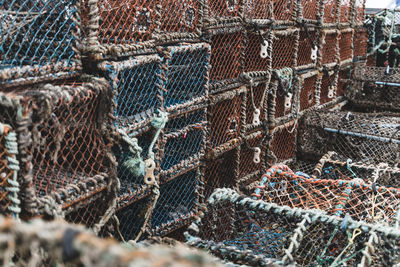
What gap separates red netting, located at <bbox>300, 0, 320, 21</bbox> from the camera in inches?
162

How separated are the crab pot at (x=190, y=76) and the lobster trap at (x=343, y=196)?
2.36ft

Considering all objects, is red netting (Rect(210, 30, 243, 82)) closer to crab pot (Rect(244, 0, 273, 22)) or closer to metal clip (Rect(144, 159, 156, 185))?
crab pot (Rect(244, 0, 273, 22))

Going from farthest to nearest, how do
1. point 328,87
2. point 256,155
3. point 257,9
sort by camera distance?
point 328,87 → point 256,155 → point 257,9

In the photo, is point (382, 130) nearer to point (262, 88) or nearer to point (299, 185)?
point (262, 88)

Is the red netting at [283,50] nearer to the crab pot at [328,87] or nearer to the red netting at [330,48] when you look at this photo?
the red netting at [330,48]

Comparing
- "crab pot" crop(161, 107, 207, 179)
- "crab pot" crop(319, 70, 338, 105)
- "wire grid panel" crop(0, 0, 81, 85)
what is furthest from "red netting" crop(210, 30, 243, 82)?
"crab pot" crop(319, 70, 338, 105)

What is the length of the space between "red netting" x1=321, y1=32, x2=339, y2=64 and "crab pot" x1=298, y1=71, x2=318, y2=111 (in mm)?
274

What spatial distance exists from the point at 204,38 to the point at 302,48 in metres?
1.76

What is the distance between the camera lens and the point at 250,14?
3428 mm

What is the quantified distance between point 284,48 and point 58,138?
2.70 metres

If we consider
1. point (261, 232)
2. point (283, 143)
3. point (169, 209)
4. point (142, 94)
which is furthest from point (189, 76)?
point (283, 143)

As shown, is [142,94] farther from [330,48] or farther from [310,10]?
[330,48]

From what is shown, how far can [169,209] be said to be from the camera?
301 centimetres

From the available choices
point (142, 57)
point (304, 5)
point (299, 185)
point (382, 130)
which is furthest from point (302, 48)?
point (142, 57)
